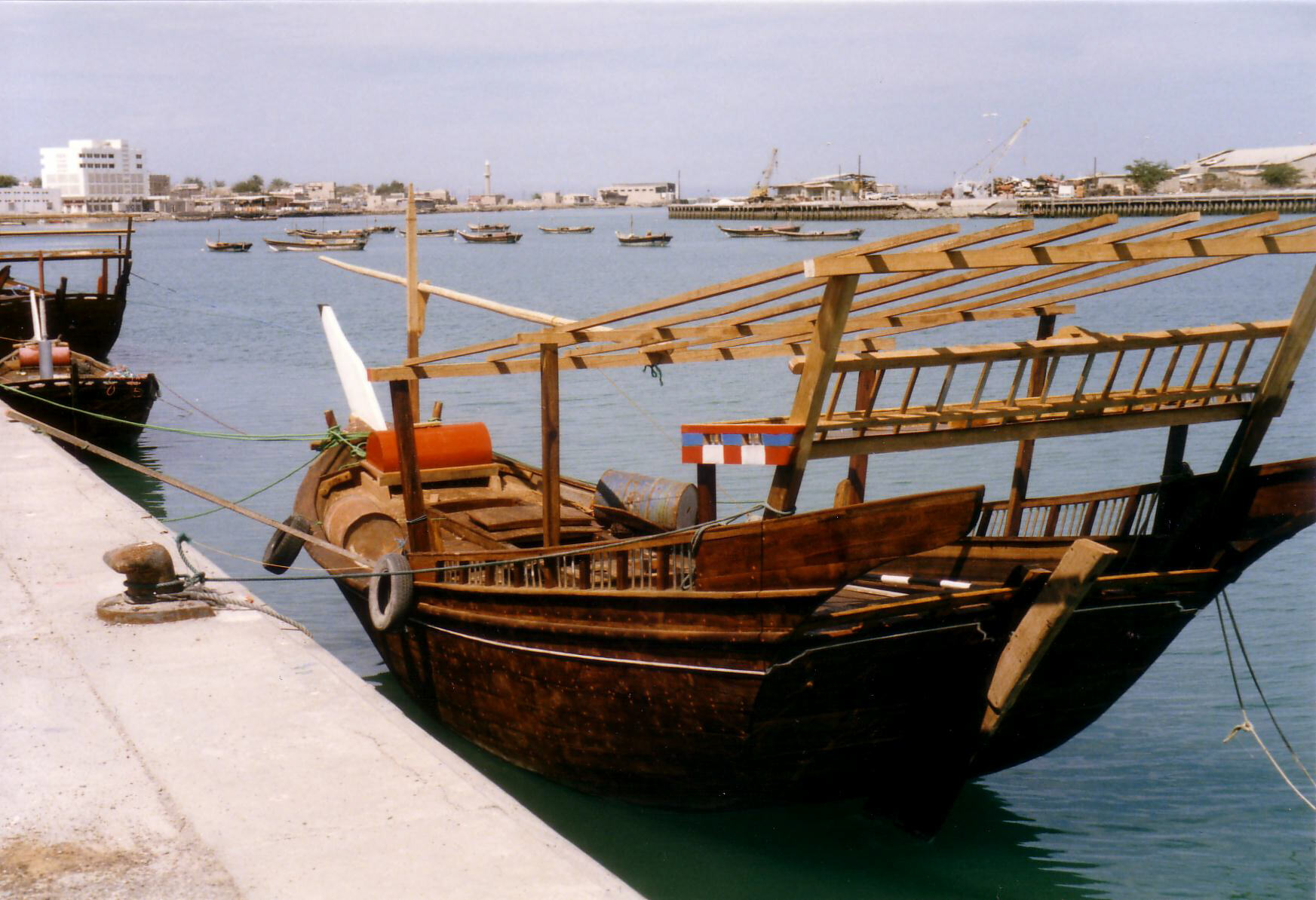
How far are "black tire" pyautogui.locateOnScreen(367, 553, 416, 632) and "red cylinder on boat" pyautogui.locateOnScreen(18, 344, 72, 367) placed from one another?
564 inches

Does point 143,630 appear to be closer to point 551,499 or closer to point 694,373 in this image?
point 551,499

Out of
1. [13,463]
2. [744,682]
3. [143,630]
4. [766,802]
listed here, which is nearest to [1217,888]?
[766,802]

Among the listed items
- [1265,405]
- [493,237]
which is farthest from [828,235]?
[1265,405]

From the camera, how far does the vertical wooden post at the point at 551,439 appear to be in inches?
322

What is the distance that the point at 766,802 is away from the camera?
766cm

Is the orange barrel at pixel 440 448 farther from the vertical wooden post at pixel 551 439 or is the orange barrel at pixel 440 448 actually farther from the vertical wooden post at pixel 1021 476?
the vertical wooden post at pixel 1021 476

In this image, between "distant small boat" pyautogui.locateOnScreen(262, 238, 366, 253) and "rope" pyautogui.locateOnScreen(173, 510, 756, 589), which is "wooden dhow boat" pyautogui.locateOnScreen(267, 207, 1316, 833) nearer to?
"rope" pyautogui.locateOnScreen(173, 510, 756, 589)

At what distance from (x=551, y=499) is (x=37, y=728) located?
3547 millimetres

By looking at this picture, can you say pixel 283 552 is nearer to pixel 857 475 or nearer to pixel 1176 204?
pixel 857 475

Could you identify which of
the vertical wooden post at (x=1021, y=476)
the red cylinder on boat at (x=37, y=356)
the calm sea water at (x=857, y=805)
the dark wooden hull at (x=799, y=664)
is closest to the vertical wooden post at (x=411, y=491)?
the dark wooden hull at (x=799, y=664)

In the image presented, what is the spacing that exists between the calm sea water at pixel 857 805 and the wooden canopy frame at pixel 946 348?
7.46 feet

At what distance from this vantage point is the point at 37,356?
21.3 meters

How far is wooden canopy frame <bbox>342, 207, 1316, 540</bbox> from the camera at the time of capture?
6.55 metres

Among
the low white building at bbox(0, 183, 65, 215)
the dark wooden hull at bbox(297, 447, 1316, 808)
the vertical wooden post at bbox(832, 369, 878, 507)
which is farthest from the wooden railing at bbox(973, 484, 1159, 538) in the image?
the low white building at bbox(0, 183, 65, 215)
